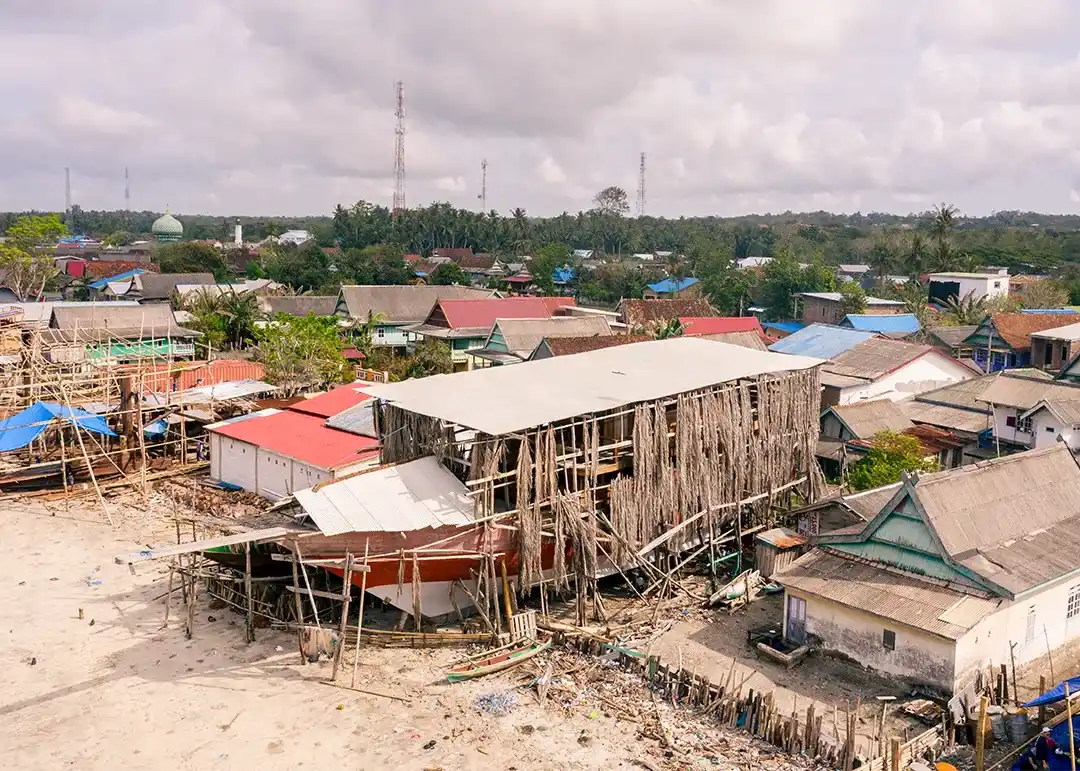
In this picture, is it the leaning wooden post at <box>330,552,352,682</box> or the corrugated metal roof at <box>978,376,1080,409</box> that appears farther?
the corrugated metal roof at <box>978,376,1080,409</box>

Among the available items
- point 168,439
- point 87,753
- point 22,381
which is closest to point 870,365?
point 168,439

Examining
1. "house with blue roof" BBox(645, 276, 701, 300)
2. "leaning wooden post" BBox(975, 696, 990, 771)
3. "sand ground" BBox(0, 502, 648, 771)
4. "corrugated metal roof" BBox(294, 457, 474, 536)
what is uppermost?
"house with blue roof" BBox(645, 276, 701, 300)

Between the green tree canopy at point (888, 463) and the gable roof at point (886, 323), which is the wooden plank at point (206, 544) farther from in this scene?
the gable roof at point (886, 323)

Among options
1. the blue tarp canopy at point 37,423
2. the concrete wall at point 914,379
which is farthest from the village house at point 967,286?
the blue tarp canopy at point 37,423

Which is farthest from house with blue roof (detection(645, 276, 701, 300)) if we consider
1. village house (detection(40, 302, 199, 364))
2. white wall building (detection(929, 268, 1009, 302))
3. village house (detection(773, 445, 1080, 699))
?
village house (detection(773, 445, 1080, 699))

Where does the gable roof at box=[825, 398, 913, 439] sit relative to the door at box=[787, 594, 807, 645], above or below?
above

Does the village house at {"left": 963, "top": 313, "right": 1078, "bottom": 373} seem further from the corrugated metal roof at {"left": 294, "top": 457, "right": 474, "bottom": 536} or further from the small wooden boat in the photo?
the small wooden boat
